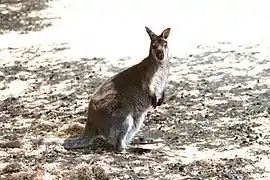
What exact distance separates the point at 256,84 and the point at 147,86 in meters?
1.53

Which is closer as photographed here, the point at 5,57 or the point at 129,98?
the point at 129,98

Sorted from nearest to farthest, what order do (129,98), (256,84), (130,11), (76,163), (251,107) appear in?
(76,163) → (129,98) → (251,107) → (256,84) → (130,11)

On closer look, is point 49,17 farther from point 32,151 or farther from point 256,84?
point 32,151

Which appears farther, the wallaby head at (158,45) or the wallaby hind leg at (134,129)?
the wallaby head at (158,45)

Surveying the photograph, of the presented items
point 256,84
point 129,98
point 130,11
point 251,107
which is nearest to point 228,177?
point 129,98

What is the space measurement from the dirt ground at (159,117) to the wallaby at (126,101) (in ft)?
0.44

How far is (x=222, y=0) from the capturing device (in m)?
9.07

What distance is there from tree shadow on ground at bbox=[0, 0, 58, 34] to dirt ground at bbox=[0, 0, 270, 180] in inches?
45.3

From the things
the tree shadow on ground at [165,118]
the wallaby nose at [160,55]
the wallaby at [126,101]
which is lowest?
the tree shadow on ground at [165,118]

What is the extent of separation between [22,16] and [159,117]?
4998mm

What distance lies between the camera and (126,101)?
176 inches

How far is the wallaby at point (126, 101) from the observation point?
14.3 feet

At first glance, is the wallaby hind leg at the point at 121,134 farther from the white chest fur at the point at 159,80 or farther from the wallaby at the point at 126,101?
the white chest fur at the point at 159,80

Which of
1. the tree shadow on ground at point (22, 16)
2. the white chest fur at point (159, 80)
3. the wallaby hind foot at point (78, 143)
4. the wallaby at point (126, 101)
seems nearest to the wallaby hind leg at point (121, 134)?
the wallaby at point (126, 101)
